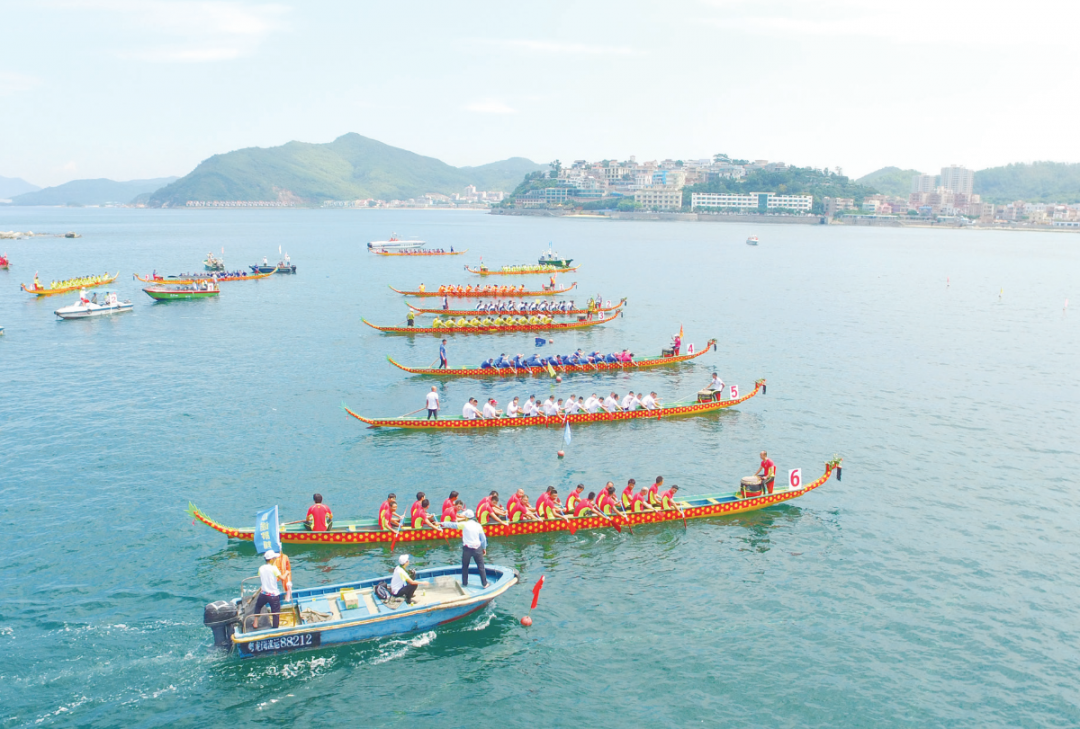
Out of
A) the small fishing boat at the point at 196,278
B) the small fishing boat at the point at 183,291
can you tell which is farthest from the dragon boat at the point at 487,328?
the small fishing boat at the point at 196,278

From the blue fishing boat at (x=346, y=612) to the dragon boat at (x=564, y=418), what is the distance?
1484cm

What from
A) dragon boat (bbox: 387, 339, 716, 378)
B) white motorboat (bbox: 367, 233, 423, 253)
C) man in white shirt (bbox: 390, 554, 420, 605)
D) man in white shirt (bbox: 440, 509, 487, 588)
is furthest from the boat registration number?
white motorboat (bbox: 367, 233, 423, 253)

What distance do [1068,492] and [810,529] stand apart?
12.2 meters

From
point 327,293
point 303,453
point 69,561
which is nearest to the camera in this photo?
point 69,561

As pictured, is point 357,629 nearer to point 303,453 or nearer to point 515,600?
point 515,600

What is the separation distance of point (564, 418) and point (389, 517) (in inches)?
568

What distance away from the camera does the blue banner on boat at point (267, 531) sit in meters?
19.7

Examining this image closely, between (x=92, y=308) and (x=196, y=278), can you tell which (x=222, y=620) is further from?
(x=196, y=278)

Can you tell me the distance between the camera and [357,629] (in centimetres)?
1861

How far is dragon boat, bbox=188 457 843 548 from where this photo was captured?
938 inches

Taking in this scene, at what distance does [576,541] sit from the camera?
25000mm

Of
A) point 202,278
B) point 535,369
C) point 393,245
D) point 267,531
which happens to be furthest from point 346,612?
point 393,245

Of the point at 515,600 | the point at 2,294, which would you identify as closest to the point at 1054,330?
the point at 515,600

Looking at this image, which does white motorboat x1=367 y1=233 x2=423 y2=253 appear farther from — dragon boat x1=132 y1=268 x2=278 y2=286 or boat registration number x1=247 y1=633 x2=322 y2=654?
boat registration number x1=247 y1=633 x2=322 y2=654
